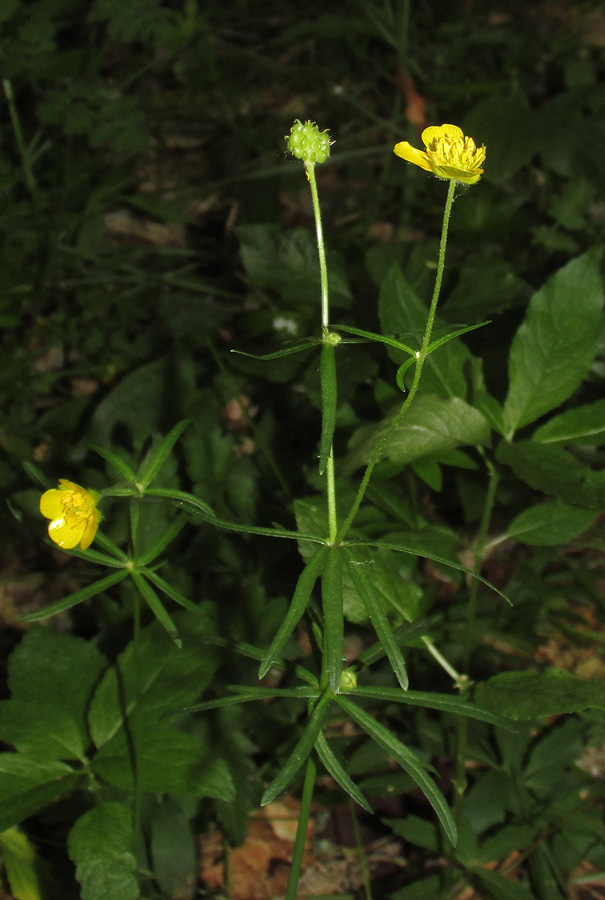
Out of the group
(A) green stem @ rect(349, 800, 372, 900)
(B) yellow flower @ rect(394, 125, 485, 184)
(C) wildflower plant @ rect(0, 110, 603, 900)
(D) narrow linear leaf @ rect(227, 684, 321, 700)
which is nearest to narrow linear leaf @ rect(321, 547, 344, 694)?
(C) wildflower plant @ rect(0, 110, 603, 900)

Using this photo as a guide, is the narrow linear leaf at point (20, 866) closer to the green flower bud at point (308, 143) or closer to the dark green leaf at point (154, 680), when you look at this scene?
the dark green leaf at point (154, 680)

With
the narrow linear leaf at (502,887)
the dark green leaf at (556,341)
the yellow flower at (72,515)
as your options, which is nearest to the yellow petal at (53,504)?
the yellow flower at (72,515)

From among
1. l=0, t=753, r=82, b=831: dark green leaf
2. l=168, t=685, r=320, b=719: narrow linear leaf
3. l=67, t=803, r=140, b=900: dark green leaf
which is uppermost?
l=168, t=685, r=320, b=719: narrow linear leaf

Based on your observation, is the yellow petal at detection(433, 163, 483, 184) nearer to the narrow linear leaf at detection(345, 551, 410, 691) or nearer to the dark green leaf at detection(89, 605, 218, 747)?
the narrow linear leaf at detection(345, 551, 410, 691)

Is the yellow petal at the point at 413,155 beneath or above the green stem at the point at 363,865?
above

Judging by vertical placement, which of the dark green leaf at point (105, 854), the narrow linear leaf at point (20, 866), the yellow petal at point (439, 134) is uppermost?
the yellow petal at point (439, 134)

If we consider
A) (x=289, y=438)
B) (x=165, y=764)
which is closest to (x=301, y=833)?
(x=165, y=764)
